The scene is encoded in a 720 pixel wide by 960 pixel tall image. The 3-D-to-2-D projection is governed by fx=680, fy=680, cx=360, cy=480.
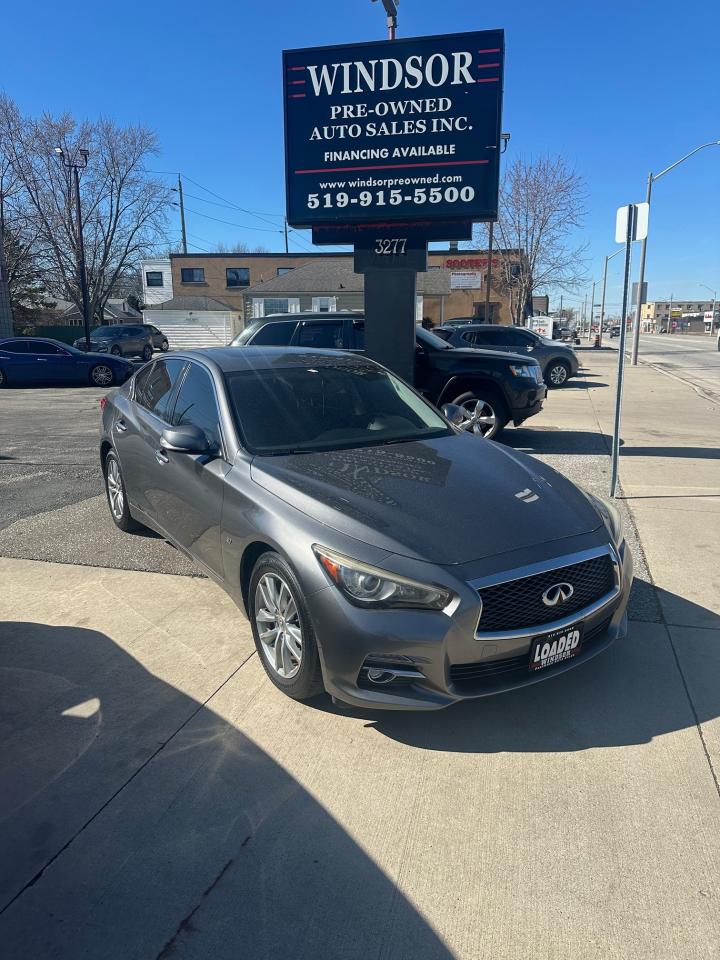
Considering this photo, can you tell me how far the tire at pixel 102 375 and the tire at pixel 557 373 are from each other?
12.4 metres

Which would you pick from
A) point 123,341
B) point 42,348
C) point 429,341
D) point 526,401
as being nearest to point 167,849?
point 526,401

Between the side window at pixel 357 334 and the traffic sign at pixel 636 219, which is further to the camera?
the side window at pixel 357 334

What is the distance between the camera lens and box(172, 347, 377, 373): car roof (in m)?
4.42

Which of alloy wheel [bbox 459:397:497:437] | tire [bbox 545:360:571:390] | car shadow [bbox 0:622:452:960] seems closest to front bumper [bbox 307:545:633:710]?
car shadow [bbox 0:622:452:960]

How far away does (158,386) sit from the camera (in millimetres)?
5043

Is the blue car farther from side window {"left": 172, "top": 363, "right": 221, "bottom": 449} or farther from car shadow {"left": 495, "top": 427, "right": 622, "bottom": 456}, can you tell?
side window {"left": 172, "top": 363, "right": 221, "bottom": 449}

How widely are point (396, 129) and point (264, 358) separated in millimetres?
5301

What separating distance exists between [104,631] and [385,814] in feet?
7.24

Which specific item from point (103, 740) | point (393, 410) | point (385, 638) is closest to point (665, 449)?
point (393, 410)

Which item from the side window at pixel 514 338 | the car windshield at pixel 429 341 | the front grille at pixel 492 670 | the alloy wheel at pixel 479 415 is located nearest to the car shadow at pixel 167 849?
the front grille at pixel 492 670

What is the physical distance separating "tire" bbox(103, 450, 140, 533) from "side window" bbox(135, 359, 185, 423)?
61 cm

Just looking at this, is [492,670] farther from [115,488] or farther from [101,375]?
[101,375]

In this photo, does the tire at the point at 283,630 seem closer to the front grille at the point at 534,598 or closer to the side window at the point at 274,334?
the front grille at the point at 534,598

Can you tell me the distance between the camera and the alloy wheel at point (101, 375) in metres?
19.5
